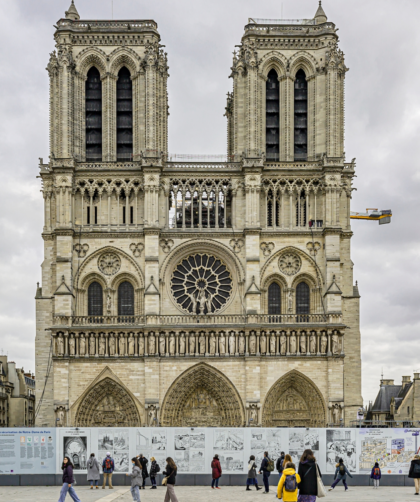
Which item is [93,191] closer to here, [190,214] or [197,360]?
[190,214]

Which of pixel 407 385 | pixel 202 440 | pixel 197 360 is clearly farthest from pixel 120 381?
pixel 407 385

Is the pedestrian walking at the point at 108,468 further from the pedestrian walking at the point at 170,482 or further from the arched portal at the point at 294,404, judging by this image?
the arched portal at the point at 294,404

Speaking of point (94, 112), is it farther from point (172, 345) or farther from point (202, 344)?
point (202, 344)

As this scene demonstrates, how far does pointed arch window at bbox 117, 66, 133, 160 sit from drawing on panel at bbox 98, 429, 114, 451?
2229 cm

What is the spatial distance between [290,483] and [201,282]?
107ft

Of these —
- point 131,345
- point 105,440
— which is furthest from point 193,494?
point 131,345

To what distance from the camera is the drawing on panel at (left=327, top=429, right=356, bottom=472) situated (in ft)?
112

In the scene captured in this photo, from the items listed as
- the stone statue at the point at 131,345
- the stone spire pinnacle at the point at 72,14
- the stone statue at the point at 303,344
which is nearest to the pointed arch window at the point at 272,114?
the stone statue at the point at 303,344

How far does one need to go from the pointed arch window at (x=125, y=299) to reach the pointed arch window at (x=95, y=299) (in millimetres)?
1055

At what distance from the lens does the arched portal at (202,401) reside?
1918 inches

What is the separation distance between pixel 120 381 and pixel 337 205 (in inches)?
608

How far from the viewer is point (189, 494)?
1179 inches

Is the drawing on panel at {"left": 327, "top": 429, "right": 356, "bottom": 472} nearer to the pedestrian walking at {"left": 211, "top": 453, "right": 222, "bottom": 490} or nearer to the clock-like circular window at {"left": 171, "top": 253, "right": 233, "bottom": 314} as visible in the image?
the pedestrian walking at {"left": 211, "top": 453, "right": 222, "bottom": 490}

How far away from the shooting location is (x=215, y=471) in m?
32.3
